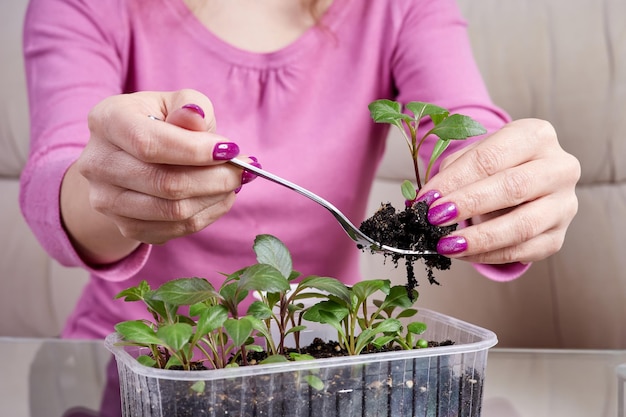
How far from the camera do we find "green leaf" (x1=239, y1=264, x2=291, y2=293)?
0.49 meters

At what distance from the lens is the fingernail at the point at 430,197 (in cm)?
59

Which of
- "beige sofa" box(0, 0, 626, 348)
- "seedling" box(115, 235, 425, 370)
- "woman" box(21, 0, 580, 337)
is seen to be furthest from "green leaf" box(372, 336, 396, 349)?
"beige sofa" box(0, 0, 626, 348)

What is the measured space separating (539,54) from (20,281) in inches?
60.0

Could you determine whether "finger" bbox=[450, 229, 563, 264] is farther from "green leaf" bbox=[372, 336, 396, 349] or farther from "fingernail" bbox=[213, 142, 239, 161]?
"fingernail" bbox=[213, 142, 239, 161]

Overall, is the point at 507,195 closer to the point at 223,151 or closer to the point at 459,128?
the point at 459,128

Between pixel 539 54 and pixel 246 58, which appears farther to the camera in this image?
pixel 539 54

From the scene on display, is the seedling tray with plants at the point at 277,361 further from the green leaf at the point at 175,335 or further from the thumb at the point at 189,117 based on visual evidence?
the thumb at the point at 189,117

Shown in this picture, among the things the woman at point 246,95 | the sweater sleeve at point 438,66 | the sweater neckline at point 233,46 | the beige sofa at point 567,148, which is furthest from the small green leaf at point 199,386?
the beige sofa at point 567,148

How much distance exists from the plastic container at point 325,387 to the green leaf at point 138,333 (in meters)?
0.02

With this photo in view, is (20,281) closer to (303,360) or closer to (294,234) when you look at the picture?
(294,234)

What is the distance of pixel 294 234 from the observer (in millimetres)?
1167

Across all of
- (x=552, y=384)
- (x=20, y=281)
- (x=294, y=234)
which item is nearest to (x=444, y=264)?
(x=552, y=384)

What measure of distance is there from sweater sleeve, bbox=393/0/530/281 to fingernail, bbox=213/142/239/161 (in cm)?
52

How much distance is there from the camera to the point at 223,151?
0.54 meters
